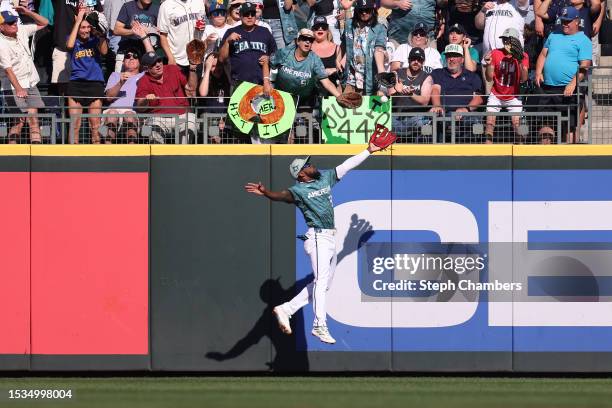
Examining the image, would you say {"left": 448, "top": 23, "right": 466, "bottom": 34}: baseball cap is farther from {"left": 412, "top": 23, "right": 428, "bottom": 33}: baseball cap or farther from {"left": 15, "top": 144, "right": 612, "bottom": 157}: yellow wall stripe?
{"left": 15, "top": 144, "right": 612, "bottom": 157}: yellow wall stripe

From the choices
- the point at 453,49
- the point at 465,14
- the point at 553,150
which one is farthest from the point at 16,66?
the point at 553,150

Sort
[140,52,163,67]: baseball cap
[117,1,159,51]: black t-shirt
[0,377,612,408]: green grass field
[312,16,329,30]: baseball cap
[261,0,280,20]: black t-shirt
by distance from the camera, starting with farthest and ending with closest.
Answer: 1. [261,0,280,20]: black t-shirt
2. [117,1,159,51]: black t-shirt
3. [312,16,329,30]: baseball cap
4. [140,52,163,67]: baseball cap
5. [0,377,612,408]: green grass field

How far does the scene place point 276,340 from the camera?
15.0m

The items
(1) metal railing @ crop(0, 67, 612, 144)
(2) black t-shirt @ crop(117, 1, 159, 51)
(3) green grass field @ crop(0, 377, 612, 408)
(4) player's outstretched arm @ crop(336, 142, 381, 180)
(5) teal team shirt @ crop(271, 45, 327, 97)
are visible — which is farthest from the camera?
(2) black t-shirt @ crop(117, 1, 159, 51)

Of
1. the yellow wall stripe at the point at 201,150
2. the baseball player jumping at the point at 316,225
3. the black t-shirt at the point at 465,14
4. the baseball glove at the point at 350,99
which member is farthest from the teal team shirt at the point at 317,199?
the black t-shirt at the point at 465,14

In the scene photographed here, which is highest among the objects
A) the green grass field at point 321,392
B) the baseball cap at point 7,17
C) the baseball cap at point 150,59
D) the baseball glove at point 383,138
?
the baseball cap at point 7,17

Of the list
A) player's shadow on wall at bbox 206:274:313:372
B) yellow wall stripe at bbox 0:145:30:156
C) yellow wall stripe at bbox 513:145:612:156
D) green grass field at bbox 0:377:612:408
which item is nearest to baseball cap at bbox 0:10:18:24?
yellow wall stripe at bbox 0:145:30:156

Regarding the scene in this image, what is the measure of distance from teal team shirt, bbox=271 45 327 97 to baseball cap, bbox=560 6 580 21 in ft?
11.2

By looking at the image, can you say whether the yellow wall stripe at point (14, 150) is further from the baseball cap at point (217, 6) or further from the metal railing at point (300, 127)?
the baseball cap at point (217, 6)

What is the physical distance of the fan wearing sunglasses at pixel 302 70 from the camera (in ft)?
50.9

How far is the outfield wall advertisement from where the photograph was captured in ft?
49.1

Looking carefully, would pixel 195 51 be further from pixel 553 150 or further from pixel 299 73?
pixel 553 150

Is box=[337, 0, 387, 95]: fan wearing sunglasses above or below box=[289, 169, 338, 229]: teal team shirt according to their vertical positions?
above

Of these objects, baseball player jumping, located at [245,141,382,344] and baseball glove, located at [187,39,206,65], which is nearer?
baseball player jumping, located at [245,141,382,344]
